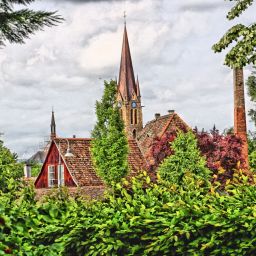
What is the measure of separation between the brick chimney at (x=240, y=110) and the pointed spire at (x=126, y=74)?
253 feet

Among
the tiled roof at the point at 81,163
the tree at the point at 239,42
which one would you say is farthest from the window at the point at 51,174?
the tree at the point at 239,42

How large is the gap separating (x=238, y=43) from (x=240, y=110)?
7.55 metres

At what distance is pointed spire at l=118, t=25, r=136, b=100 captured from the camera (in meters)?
112

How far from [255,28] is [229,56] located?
204cm

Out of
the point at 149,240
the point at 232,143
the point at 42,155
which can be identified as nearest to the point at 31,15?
the point at 149,240

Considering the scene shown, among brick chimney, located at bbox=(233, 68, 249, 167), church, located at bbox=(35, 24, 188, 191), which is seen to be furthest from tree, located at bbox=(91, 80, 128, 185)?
brick chimney, located at bbox=(233, 68, 249, 167)

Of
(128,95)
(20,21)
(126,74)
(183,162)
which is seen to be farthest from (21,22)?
(128,95)

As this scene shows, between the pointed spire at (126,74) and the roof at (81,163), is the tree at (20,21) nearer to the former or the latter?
the roof at (81,163)

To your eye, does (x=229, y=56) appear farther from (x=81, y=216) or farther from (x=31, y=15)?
(x=81, y=216)

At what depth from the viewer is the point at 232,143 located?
111 feet

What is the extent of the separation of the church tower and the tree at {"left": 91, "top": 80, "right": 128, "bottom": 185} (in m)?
71.4

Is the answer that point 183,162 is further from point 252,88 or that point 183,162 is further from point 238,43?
point 252,88

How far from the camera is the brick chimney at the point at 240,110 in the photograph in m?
35.2

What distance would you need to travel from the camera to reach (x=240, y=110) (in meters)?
35.5
